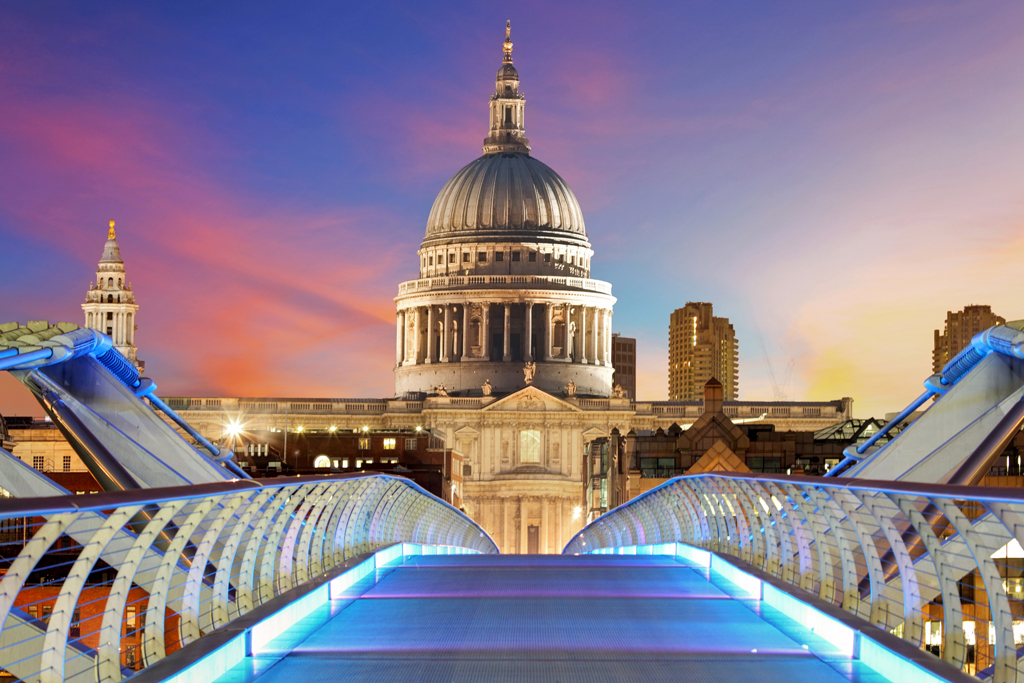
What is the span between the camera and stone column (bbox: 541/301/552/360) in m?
168

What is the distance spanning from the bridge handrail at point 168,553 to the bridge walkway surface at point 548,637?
0.66m

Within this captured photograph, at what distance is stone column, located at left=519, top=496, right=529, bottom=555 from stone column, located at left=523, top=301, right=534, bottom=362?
66.8ft

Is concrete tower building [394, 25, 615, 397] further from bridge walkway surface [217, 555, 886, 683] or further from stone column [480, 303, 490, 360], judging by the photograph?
bridge walkway surface [217, 555, 886, 683]

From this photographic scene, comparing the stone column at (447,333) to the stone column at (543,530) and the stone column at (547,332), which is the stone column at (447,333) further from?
the stone column at (543,530)

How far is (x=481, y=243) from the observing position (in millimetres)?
172000

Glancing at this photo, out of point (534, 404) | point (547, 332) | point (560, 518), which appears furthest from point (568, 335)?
point (560, 518)

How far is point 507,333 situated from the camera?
167375 millimetres

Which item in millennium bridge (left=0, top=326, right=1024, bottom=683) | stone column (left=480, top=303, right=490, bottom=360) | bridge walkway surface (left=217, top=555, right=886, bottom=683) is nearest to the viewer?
millennium bridge (left=0, top=326, right=1024, bottom=683)

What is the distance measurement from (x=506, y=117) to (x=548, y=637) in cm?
17523

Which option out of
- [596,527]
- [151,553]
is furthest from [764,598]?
[596,527]

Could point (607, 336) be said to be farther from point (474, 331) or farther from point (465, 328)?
point (465, 328)

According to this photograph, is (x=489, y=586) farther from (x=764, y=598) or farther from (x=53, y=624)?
(x=53, y=624)

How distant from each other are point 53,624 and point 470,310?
16025 centimetres

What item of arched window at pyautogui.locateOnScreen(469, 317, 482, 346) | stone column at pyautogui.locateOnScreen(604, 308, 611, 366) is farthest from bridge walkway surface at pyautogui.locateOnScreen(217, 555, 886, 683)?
stone column at pyautogui.locateOnScreen(604, 308, 611, 366)
